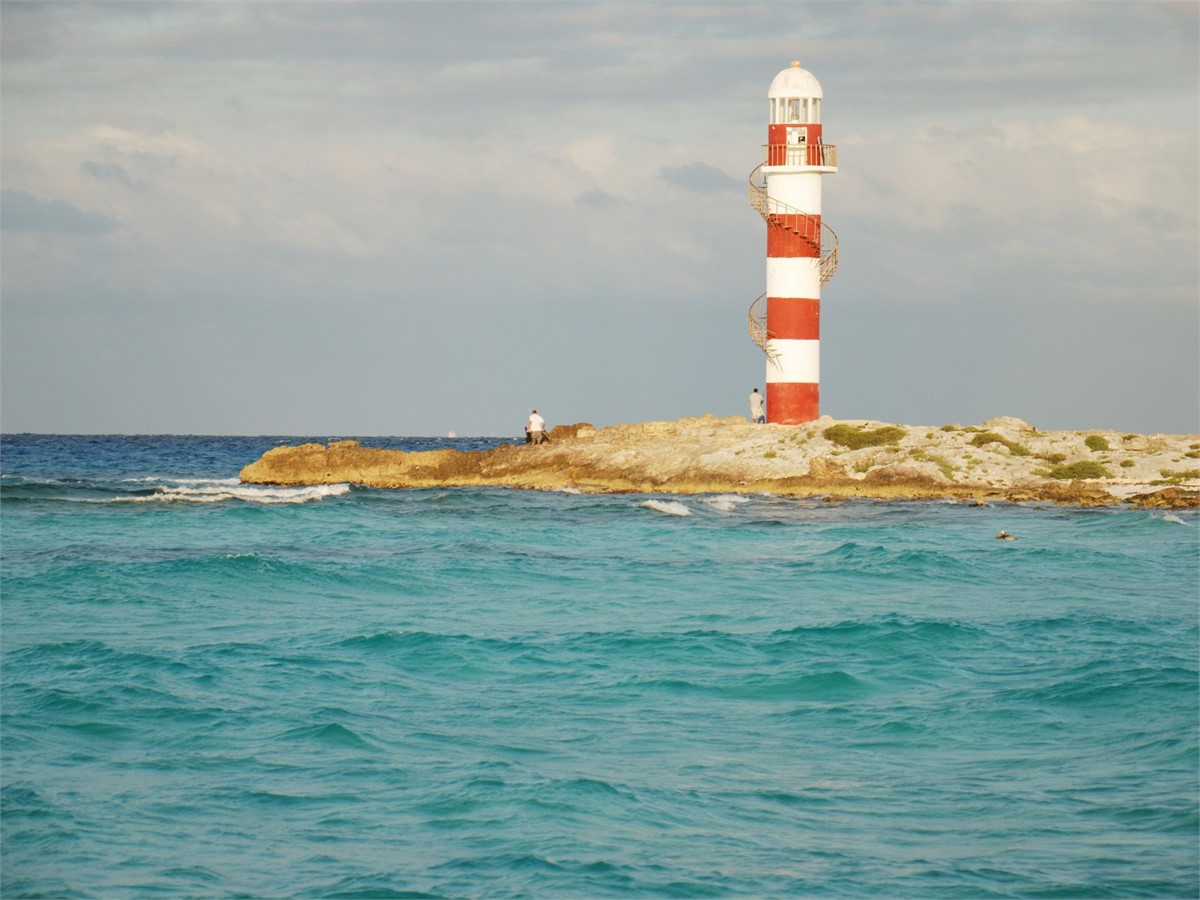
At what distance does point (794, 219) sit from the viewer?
128ft

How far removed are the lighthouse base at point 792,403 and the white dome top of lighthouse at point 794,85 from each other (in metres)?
Answer: 8.55

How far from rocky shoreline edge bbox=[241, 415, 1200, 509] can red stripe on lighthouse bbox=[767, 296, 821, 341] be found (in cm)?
287

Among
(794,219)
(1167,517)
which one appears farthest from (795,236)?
(1167,517)

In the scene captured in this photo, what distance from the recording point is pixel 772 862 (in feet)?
31.2

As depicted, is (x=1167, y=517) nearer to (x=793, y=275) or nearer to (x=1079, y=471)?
(x=1079, y=471)

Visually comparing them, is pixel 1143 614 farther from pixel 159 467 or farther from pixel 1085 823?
pixel 159 467

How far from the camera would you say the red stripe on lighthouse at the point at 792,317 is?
39.2 metres

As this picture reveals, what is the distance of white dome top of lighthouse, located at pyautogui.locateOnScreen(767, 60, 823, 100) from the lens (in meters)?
39.5

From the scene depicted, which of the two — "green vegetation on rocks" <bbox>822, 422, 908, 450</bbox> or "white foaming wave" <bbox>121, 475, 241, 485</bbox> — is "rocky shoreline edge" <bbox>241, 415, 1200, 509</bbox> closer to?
"green vegetation on rocks" <bbox>822, 422, 908, 450</bbox>

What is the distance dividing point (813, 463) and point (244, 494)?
1662cm

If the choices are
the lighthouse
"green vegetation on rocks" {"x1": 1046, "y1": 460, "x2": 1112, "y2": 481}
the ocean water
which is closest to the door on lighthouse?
the lighthouse

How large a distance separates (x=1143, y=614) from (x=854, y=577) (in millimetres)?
5247

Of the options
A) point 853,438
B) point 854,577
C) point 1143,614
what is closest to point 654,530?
point 854,577

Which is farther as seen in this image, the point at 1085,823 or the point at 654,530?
the point at 654,530
